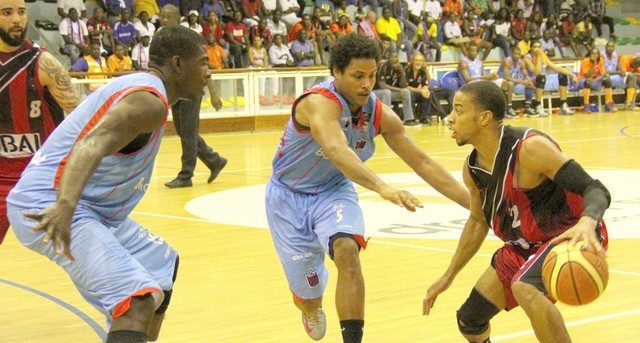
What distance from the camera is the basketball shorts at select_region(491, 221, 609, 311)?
13.7 feet

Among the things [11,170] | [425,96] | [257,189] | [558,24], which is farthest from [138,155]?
[558,24]

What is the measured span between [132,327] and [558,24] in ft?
89.2

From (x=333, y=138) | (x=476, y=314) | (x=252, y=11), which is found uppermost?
(x=333, y=138)

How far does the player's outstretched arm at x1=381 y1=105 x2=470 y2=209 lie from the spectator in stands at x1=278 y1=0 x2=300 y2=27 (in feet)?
61.4

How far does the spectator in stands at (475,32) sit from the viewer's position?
Result: 26.5m

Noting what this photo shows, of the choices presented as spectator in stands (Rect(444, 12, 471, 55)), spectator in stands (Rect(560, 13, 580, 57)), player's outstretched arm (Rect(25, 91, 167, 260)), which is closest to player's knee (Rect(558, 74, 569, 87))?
spectator in stands (Rect(444, 12, 471, 55))

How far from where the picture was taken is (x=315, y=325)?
5.36 metres

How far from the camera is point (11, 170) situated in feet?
18.4

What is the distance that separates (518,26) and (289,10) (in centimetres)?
709

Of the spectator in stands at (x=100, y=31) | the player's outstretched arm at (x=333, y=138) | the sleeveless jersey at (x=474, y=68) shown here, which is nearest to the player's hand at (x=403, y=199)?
the player's outstretched arm at (x=333, y=138)

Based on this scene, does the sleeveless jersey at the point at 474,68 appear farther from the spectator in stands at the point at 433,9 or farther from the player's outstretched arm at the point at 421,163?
the player's outstretched arm at the point at 421,163

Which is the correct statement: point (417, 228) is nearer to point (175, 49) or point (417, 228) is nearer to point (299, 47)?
point (175, 49)

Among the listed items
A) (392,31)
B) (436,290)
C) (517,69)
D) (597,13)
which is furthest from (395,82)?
(436,290)

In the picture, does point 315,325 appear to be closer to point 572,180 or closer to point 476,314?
point 476,314
